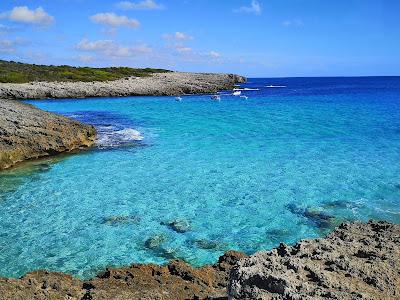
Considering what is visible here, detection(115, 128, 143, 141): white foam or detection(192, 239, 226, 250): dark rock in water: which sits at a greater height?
detection(115, 128, 143, 141): white foam

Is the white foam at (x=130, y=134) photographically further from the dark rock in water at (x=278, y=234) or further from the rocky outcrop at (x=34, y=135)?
the dark rock in water at (x=278, y=234)

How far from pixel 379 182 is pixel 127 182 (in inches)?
515

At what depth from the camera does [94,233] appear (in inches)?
592

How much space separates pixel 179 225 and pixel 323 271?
9266 mm

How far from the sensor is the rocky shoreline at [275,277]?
6.34 m

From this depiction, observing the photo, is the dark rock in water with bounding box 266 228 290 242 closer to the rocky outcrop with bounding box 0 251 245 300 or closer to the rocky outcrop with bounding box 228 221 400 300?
the rocky outcrop with bounding box 0 251 245 300

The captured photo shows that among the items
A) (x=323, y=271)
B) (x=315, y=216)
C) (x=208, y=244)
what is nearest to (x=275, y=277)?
(x=323, y=271)

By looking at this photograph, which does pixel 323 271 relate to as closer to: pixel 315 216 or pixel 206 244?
pixel 206 244

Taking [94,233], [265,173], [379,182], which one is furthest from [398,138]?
[94,233]

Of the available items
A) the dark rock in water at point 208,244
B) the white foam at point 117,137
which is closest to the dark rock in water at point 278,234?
the dark rock in water at point 208,244

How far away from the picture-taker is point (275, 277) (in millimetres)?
6445

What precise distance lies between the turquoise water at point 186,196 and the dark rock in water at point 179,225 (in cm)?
8

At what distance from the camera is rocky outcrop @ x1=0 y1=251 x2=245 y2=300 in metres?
8.67

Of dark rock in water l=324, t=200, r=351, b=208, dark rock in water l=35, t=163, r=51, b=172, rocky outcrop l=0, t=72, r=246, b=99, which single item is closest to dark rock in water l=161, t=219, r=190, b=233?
dark rock in water l=324, t=200, r=351, b=208
